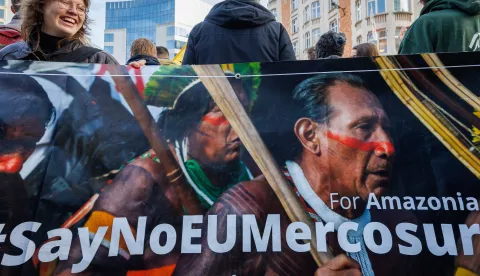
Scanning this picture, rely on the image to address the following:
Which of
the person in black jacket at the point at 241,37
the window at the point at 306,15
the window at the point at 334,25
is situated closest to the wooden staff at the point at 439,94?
the person in black jacket at the point at 241,37

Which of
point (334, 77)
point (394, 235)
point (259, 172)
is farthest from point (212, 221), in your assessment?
point (334, 77)

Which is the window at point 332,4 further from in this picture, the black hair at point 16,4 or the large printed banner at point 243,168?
the large printed banner at point 243,168

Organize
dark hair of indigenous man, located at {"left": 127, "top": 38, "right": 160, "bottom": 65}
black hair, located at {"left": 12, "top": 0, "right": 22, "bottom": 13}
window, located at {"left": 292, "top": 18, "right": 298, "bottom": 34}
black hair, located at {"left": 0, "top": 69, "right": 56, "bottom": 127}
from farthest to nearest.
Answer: window, located at {"left": 292, "top": 18, "right": 298, "bottom": 34}
dark hair of indigenous man, located at {"left": 127, "top": 38, "right": 160, "bottom": 65}
black hair, located at {"left": 12, "top": 0, "right": 22, "bottom": 13}
black hair, located at {"left": 0, "top": 69, "right": 56, "bottom": 127}

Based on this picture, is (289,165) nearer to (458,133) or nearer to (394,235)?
(394,235)

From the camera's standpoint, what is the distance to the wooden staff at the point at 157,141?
5.92ft

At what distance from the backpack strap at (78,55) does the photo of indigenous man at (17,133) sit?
247 mm

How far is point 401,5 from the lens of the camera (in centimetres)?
2303

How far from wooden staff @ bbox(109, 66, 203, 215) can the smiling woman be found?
31cm

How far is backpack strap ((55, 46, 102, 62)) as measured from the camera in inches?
87.4

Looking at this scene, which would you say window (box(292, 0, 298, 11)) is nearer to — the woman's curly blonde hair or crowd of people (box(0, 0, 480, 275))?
crowd of people (box(0, 0, 480, 275))

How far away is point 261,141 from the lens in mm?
1895

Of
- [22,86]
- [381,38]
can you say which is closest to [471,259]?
[22,86]

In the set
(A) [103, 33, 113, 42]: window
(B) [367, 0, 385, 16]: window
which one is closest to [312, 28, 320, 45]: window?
(B) [367, 0, 385, 16]: window

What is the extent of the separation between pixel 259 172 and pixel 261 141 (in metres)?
0.16
